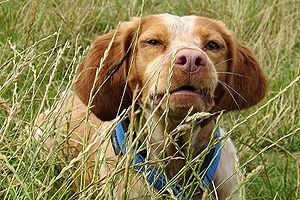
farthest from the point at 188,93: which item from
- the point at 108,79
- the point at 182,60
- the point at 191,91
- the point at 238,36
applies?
the point at 238,36

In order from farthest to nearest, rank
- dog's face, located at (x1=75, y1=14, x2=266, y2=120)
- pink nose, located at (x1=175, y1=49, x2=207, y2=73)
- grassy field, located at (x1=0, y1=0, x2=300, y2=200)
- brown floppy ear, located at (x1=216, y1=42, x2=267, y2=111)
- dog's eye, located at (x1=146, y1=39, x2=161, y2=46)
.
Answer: grassy field, located at (x1=0, y1=0, x2=300, y2=200) < brown floppy ear, located at (x1=216, y1=42, x2=267, y2=111) < dog's eye, located at (x1=146, y1=39, x2=161, y2=46) < dog's face, located at (x1=75, y1=14, x2=266, y2=120) < pink nose, located at (x1=175, y1=49, x2=207, y2=73)

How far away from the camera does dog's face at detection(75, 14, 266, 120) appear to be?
11.5 ft

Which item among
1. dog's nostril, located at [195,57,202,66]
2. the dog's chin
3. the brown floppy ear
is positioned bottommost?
the brown floppy ear

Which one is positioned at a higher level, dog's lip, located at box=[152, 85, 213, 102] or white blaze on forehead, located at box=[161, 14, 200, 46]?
white blaze on forehead, located at box=[161, 14, 200, 46]

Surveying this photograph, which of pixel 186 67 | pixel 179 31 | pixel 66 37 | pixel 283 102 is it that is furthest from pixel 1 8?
pixel 186 67

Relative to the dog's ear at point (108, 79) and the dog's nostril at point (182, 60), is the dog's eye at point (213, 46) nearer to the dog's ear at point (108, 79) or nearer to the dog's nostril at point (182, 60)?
the dog's ear at point (108, 79)

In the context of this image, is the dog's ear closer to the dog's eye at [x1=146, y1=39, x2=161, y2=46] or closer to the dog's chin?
the dog's eye at [x1=146, y1=39, x2=161, y2=46]

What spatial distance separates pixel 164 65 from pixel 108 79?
45cm

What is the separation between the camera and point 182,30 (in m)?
3.65

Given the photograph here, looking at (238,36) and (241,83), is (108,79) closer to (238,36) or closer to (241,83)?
(241,83)

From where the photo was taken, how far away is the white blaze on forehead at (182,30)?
3609 mm

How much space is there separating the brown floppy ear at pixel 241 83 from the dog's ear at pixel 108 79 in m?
0.40

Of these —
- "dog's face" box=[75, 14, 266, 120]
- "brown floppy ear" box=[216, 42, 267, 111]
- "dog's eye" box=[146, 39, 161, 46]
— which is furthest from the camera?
"brown floppy ear" box=[216, 42, 267, 111]

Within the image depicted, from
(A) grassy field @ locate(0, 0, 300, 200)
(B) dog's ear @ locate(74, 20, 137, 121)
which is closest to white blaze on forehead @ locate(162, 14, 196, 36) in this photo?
(B) dog's ear @ locate(74, 20, 137, 121)
